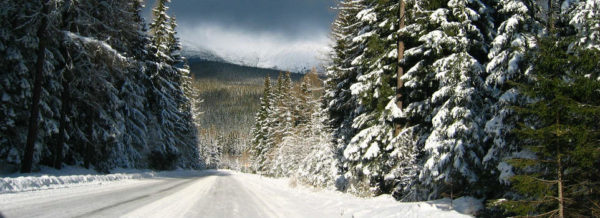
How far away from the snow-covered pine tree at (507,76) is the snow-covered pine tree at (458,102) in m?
0.47

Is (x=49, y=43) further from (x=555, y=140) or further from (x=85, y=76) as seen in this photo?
(x=555, y=140)

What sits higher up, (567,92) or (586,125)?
(567,92)

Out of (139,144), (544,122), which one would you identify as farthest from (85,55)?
(544,122)

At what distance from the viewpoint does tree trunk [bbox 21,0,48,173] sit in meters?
15.1

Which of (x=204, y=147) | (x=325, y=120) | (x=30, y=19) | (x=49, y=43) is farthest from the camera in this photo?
(x=204, y=147)

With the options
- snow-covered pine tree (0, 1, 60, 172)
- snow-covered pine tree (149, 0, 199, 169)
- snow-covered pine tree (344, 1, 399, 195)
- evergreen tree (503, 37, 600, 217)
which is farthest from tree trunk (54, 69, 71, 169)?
evergreen tree (503, 37, 600, 217)

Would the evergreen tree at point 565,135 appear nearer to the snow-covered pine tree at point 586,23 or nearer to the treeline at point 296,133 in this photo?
the snow-covered pine tree at point 586,23

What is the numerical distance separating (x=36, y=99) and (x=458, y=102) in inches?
668

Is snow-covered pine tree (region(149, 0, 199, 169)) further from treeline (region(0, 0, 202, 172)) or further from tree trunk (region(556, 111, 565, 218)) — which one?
tree trunk (region(556, 111, 565, 218))

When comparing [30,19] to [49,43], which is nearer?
[30,19]

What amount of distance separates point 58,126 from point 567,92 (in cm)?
2088

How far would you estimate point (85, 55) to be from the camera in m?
18.7

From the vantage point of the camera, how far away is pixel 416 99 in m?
13.9

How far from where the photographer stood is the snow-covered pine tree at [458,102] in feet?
32.6
